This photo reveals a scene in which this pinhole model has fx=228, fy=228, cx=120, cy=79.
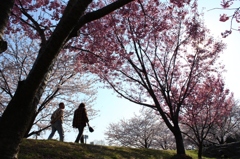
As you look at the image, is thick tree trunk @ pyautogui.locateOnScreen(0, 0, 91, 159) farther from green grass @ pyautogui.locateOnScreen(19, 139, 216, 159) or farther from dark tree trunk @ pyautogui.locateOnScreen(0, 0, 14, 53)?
green grass @ pyautogui.locateOnScreen(19, 139, 216, 159)

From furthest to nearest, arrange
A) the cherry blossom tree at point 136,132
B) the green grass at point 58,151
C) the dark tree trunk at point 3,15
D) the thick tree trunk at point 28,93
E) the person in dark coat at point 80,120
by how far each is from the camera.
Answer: the cherry blossom tree at point 136,132
the person in dark coat at point 80,120
the green grass at point 58,151
the dark tree trunk at point 3,15
the thick tree trunk at point 28,93

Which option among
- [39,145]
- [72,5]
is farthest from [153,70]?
[72,5]

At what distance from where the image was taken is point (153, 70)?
40.5 feet

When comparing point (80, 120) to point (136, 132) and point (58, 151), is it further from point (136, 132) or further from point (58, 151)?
point (136, 132)

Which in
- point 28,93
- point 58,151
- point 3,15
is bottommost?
point 58,151

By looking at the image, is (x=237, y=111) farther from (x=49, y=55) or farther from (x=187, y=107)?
(x=49, y=55)

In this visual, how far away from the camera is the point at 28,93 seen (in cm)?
392

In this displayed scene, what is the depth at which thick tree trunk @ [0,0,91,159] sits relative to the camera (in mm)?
3742

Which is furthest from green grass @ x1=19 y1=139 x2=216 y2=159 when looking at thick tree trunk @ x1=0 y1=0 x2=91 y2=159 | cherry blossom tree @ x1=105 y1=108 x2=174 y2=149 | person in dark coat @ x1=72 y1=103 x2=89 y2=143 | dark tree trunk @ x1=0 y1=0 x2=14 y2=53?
cherry blossom tree @ x1=105 y1=108 x2=174 y2=149

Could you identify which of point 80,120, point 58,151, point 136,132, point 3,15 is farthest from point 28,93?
point 136,132

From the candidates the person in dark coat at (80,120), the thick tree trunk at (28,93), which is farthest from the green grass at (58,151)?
the thick tree trunk at (28,93)

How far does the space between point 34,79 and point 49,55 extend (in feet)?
1.62

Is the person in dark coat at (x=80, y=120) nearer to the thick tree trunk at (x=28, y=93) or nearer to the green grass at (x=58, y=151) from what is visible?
the green grass at (x=58, y=151)

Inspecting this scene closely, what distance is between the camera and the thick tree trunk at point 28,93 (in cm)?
374
